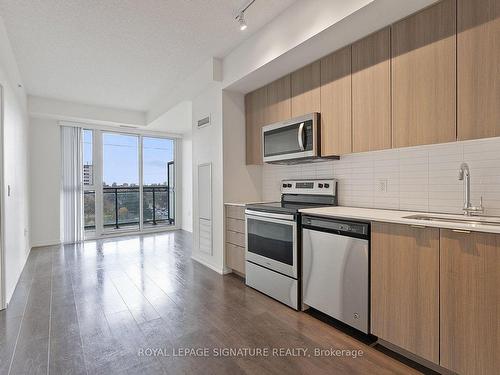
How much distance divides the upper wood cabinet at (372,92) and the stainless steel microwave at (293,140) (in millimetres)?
396

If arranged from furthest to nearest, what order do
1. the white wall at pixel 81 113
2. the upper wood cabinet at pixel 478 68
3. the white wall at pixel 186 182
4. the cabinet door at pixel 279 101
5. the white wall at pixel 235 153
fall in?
the white wall at pixel 186 182 → the white wall at pixel 81 113 → the white wall at pixel 235 153 → the cabinet door at pixel 279 101 → the upper wood cabinet at pixel 478 68

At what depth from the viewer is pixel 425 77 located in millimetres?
1928

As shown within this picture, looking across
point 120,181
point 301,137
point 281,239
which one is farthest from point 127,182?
point 301,137

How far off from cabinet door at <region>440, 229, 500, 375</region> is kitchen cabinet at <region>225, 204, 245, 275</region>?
7.01 ft

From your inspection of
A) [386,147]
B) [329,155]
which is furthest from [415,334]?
[329,155]

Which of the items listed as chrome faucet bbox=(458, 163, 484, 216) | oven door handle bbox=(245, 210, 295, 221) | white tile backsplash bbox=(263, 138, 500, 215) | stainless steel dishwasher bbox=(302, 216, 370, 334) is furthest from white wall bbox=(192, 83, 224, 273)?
chrome faucet bbox=(458, 163, 484, 216)

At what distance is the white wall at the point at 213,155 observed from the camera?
368 cm

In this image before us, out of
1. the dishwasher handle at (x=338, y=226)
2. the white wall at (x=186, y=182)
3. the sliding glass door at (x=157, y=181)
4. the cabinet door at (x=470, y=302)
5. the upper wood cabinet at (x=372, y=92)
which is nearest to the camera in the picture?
the cabinet door at (x=470, y=302)

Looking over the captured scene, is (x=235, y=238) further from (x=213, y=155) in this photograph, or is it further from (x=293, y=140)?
(x=293, y=140)

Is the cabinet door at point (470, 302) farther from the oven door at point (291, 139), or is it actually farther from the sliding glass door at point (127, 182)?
the sliding glass door at point (127, 182)

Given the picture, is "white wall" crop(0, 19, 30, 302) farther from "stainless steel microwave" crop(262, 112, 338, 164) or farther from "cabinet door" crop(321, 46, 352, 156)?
"cabinet door" crop(321, 46, 352, 156)

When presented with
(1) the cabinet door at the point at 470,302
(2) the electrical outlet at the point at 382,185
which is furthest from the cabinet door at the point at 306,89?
(1) the cabinet door at the point at 470,302

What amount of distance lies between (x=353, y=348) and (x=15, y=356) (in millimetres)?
2353

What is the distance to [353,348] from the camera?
1.98 meters
